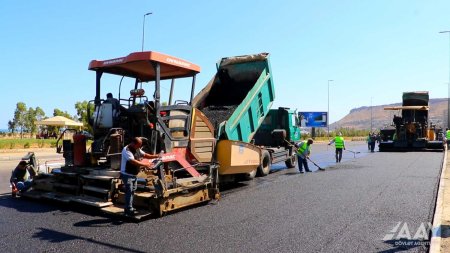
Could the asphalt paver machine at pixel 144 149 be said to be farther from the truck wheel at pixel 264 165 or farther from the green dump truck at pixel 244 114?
the truck wheel at pixel 264 165

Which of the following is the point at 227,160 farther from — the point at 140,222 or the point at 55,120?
the point at 55,120

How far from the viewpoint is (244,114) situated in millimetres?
9727

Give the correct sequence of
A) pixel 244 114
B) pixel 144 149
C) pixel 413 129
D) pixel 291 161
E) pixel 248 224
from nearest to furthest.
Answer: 1. pixel 248 224
2. pixel 144 149
3. pixel 244 114
4. pixel 291 161
5. pixel 413 129

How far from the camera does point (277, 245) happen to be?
489cm

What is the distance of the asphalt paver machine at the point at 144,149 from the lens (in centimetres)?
668

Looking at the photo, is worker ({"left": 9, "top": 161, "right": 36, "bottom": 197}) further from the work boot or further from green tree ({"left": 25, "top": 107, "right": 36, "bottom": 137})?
green tree ({"left": 25, "top": 107, "right": 36, "bottom": 137})

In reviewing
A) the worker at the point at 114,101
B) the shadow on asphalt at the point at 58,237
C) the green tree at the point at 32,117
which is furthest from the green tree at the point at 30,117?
the shadow on asphalt at the point at 58,237

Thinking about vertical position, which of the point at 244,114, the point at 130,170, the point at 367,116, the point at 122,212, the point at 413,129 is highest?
the point at 367,116

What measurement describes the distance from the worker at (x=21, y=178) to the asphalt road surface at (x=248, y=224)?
11.9 inches

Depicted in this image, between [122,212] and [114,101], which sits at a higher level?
[114,101]

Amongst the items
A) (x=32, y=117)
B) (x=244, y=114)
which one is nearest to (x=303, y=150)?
(x=244, y=114)

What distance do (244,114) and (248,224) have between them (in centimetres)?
422

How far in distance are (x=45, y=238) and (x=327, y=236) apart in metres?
3.72

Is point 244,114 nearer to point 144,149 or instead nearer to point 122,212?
point 144,149
